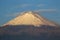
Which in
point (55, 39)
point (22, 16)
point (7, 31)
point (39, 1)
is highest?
point (39, 1)

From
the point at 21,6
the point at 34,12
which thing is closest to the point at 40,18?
the point at 34,12

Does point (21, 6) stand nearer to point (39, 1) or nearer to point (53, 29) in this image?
point (39, 1)

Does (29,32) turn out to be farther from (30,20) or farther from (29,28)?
(30,20)

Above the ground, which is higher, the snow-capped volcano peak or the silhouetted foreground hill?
the snow-capped volcano peak

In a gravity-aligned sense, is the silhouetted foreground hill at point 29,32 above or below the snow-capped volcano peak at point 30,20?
below
